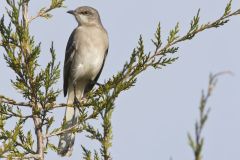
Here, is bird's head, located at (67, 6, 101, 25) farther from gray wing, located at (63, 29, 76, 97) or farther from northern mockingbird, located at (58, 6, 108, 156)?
gray wing, located at (63, 29, 76, 97)

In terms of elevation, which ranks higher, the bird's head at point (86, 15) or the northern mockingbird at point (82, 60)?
the bird's head at point (86, 15)

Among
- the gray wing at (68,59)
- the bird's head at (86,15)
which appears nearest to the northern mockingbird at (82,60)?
the gray wing at (68,59)

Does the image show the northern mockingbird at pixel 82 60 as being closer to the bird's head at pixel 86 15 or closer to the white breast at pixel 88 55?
the white breast at pixel 88 55

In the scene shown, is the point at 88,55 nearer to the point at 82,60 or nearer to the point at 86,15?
the point at 82,60

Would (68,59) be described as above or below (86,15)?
below

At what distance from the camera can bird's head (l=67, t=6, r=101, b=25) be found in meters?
9.64

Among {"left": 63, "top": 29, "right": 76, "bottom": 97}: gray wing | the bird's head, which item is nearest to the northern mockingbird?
{"left": 63, "top": 29, "right": 76, "bottom": 97}: gray wing

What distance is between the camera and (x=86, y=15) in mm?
9828

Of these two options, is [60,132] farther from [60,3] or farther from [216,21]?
[216,21]

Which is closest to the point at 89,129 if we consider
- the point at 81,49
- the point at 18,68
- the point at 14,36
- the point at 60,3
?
the point at 18,68

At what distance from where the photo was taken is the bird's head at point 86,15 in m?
9.64

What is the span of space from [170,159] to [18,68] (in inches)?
114

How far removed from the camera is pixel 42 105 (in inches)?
190

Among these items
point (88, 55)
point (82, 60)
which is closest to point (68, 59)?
point (82, 60)
